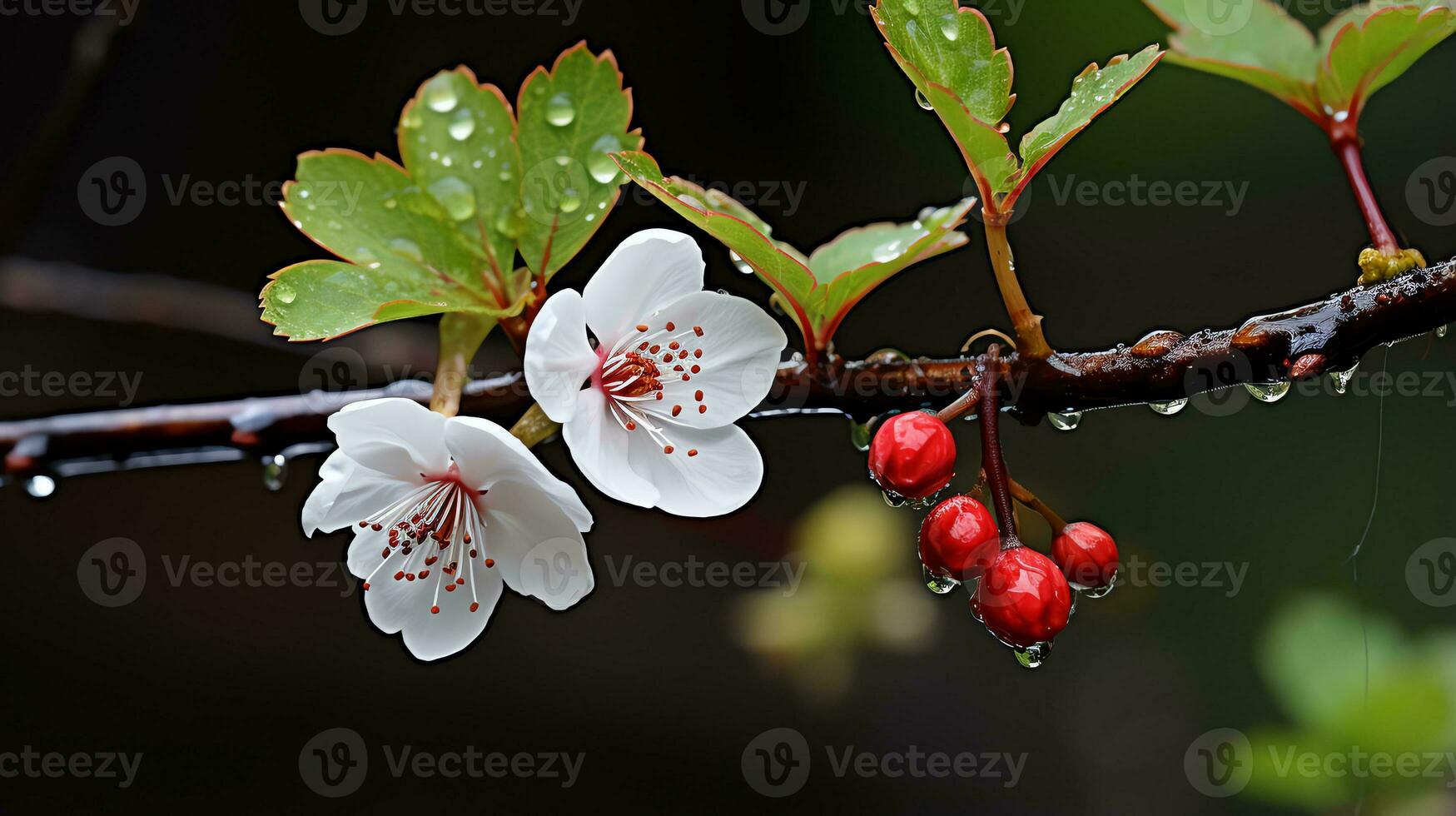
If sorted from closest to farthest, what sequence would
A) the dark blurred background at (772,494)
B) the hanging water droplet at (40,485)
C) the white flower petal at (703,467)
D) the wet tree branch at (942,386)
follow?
the wet tree branch at (942,386) < the white flower petal at (703,467) < the hanging water droplet at (40,485) < the dark blurred background at (772,494)

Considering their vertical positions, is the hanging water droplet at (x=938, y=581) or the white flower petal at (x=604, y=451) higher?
the white flower petal at (x=604, y=451)

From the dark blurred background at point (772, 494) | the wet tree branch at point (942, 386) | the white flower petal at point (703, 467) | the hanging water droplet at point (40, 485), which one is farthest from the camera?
the dark blurred background at point (772, 494)

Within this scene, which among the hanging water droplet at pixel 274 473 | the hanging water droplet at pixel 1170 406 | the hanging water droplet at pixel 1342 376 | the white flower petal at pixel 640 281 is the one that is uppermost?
the hanging water droplet at pixel 274 473

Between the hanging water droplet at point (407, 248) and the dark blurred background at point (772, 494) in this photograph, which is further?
the dark blurred background at point (772, 494)

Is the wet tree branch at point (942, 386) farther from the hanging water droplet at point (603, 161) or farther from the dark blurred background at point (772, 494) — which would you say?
the dark blurred background at point (772, 494)

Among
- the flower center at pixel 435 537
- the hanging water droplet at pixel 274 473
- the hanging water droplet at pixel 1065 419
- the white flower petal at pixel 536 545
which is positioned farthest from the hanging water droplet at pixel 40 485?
the hanging water droplet at pixel 1065 419

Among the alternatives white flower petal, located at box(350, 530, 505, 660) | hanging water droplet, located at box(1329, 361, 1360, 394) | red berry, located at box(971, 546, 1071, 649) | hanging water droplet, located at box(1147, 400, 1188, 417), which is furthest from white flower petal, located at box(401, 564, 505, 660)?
hanging water droplet, located at box(1329, 361, 1360, 394)

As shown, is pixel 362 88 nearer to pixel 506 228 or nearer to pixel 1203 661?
pixel 506 228

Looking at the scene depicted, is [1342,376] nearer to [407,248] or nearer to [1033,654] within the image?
[1033,654]
